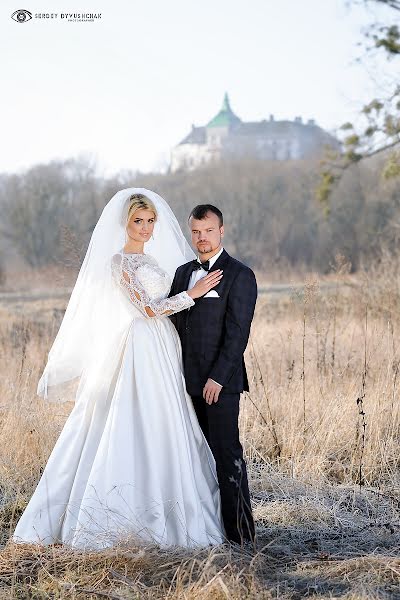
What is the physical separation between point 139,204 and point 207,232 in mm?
405

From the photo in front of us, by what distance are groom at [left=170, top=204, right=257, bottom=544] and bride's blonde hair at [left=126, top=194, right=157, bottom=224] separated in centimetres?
28

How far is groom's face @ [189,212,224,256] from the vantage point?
4.17m

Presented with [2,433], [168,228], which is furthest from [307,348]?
[168,228]

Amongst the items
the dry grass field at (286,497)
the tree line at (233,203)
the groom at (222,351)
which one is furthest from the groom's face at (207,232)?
the tree line at (233,203)

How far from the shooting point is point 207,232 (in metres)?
4.19

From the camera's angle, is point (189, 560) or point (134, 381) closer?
point (189, 560)

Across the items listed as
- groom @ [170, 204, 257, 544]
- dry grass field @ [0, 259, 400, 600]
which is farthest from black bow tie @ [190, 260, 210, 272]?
dry grass field @ [0, 259, 400, 600]

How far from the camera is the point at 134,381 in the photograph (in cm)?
429

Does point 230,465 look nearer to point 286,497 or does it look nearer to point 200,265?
point 200,265

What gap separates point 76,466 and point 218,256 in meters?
1.30

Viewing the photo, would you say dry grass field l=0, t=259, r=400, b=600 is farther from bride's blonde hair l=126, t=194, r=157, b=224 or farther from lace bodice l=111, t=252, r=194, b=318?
bride's blonde hair l=126, t=194, r=157, b=224

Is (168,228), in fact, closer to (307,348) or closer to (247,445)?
(247,445)

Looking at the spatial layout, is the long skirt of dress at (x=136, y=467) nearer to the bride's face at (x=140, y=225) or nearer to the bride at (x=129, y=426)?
the bride at (x=129, y=426)

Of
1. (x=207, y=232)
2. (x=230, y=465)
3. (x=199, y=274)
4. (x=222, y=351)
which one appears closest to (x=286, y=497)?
(x=230, y=465)
